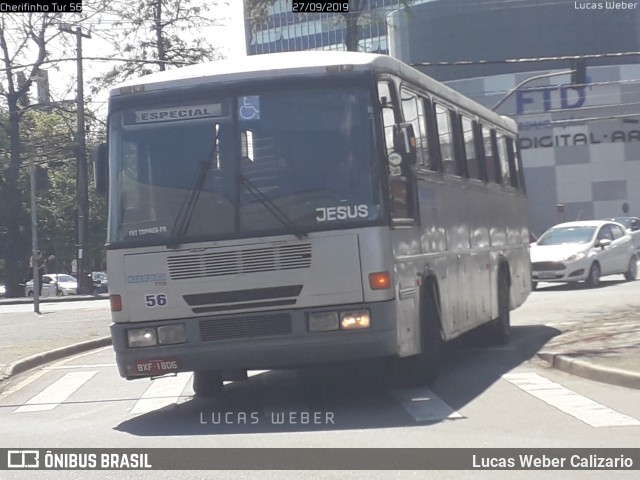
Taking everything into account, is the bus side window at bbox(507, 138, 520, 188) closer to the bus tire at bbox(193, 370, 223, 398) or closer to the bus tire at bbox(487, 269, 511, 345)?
the bus tire at bbox(487, 269, 511, 345)

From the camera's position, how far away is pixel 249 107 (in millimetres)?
10961

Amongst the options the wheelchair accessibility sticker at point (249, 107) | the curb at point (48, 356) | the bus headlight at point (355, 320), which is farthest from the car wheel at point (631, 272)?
the wheelchair accessibility sticker at point (249, 107)

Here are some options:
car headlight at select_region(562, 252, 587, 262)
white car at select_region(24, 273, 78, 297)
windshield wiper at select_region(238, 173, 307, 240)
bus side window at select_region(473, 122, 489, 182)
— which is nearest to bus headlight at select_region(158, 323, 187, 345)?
windshield wiper at select_region(238, 173, 307, 240)

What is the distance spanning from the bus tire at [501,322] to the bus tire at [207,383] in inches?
209

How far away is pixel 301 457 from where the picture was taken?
27.9 ft

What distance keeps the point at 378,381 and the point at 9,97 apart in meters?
40.0

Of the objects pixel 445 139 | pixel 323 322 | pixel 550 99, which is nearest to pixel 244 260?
pixel 323 322

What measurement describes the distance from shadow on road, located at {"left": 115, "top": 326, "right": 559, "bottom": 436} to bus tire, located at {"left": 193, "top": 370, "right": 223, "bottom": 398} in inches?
3.8

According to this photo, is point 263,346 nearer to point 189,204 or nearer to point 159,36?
point 189,204

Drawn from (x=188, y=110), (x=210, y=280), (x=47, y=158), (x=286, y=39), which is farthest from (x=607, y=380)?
(x=286, y=39)

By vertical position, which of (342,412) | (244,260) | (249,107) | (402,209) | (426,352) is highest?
(249,107)

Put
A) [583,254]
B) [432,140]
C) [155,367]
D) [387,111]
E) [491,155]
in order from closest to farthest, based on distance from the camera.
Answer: [155,367]
[387,111]
[432,140]
[491,155]
[583,254]

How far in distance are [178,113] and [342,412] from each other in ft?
10.1

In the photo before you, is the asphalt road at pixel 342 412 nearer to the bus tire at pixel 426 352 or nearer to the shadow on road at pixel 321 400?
the shadow on road at pixel 321 400
